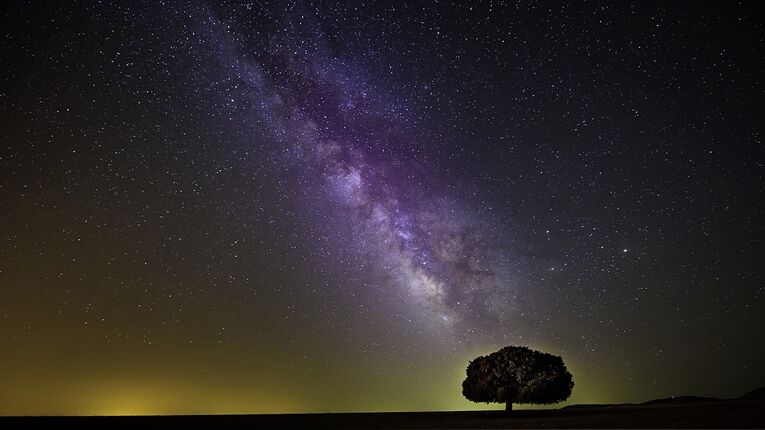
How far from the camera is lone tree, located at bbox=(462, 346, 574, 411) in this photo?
179 ft

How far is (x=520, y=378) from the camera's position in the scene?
54719 mm

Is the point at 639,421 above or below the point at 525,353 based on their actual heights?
below

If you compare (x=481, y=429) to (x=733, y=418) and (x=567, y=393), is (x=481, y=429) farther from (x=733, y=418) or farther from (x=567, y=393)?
(x=567, y=393)

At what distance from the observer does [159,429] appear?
44.2m

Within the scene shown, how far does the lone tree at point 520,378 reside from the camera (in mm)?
54500

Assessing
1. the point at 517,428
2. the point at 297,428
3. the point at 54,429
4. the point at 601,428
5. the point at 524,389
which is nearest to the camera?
the point at 601,428

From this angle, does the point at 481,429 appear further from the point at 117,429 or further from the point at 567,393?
the point at 117,429

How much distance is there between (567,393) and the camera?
184 feet

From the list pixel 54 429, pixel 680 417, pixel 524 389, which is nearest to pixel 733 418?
pixel 680 417

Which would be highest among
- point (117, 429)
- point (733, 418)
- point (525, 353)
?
point (525, 353)

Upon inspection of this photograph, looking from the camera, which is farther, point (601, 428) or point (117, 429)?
point (117, 429)

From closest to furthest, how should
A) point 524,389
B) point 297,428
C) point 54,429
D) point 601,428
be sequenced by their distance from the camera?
point 601,428, point 297,428, point 54,429, point 524,389

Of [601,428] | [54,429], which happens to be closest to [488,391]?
[601,428]

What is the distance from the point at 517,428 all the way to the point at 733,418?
12.2 metres
